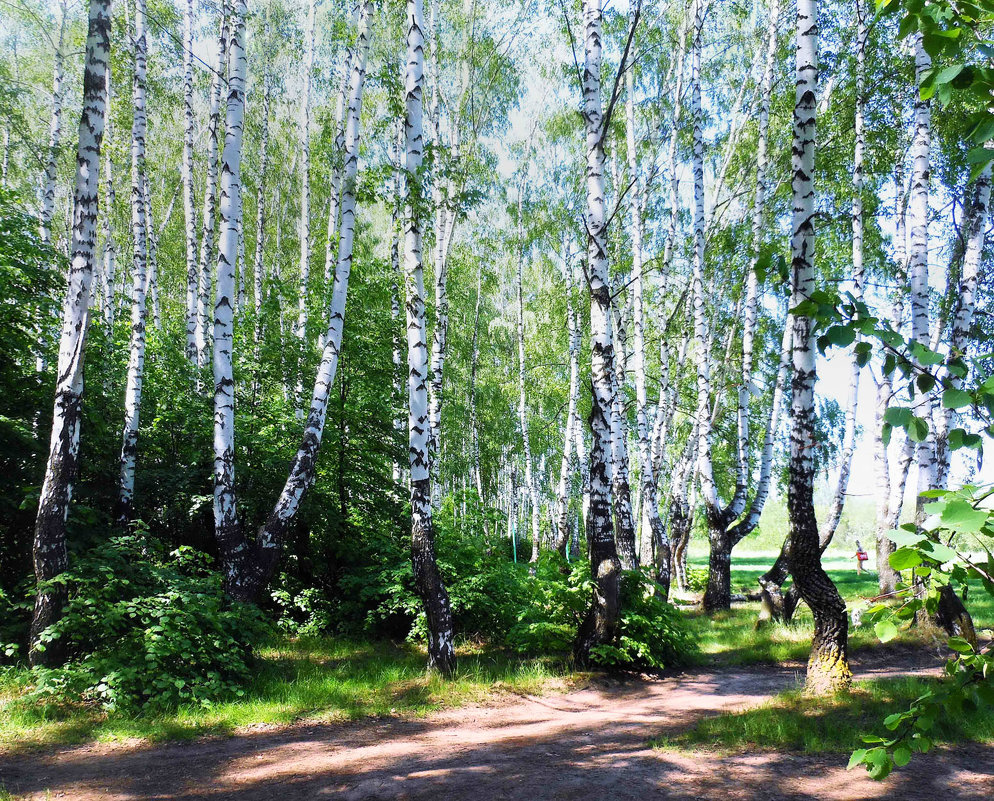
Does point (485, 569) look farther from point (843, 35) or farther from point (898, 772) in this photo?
point (843, 35)

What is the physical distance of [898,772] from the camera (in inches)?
Result: 187

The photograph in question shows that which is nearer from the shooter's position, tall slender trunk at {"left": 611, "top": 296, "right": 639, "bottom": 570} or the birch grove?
the birch grove

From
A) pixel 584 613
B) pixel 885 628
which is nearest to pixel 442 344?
pixel 584 613

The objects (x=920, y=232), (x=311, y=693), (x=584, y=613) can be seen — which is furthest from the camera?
(x=920, y=232)

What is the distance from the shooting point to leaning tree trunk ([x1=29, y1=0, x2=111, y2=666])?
6.32 metres

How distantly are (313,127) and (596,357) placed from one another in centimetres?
2071

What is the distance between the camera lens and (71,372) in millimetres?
6422

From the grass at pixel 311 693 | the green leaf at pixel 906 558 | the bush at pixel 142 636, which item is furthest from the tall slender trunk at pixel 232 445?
the green leaf at pixel 906 558

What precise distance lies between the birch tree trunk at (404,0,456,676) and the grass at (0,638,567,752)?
520 mm

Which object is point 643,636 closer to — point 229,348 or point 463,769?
point 463,769

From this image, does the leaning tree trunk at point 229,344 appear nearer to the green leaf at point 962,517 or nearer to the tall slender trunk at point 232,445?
the tall slender trunk at point 232,445

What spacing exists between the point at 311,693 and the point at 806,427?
6032 mm

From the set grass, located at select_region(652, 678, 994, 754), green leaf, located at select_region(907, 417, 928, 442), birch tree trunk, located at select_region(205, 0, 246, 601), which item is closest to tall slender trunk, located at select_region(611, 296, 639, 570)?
grass, located at select_region(652, 678, 994, 754)

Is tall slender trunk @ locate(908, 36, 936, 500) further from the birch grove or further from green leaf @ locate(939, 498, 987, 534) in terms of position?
green leaf @ locate(939, 498, 987, 534)
